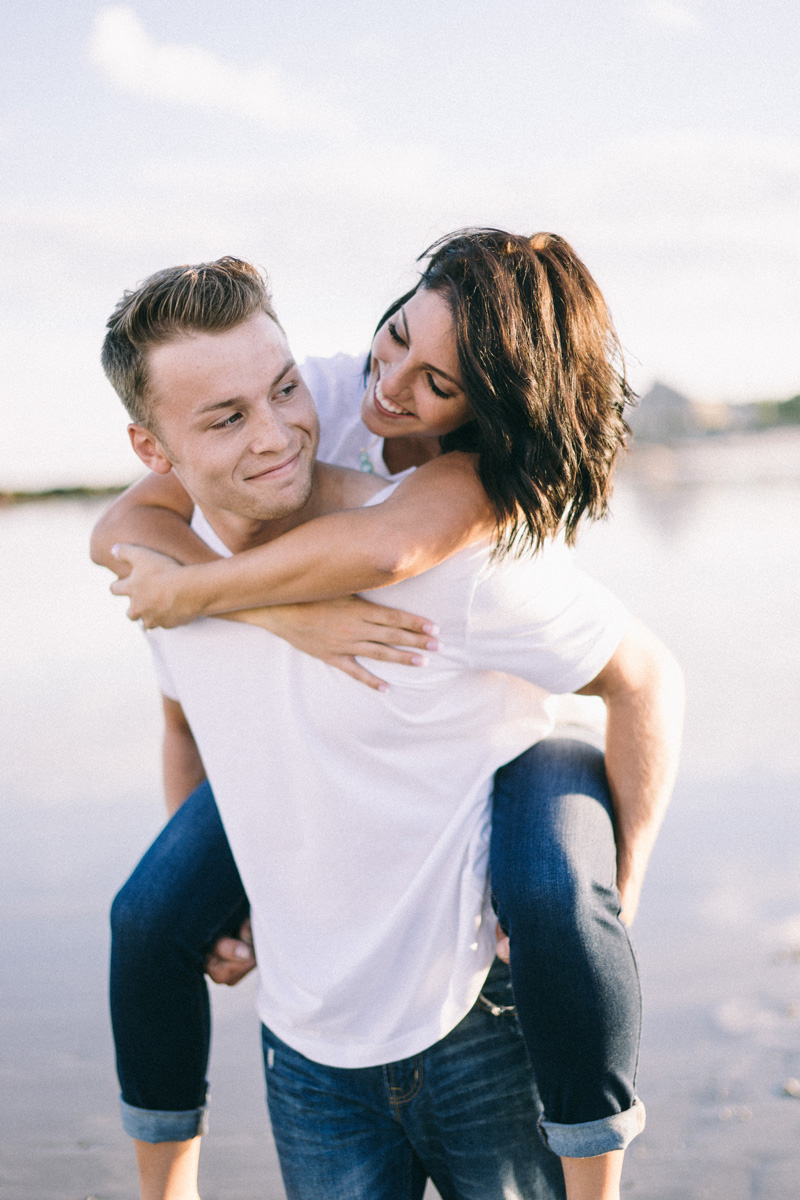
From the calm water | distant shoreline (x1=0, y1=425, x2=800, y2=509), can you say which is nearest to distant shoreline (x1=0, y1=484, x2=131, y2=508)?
distant shoreline (x1=0, y1=425, x2=800, y2=509)

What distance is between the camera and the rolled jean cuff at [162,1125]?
210 cm

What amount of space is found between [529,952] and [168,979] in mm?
792

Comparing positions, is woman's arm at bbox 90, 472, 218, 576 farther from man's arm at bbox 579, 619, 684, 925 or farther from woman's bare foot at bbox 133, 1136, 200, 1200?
woman's bare foot at bbox 133, 1136, 200, 1200

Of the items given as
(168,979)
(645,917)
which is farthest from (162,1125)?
(645,917)

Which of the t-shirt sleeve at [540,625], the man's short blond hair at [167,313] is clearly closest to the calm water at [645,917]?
the t-shirt sleeve at [540,625]

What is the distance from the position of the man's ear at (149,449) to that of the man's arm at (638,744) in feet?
3.08

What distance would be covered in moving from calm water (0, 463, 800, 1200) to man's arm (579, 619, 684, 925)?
123 centimetres

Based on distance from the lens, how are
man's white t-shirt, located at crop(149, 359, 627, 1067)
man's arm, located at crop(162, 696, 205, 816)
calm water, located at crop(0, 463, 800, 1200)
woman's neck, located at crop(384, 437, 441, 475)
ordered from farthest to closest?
calm water, located at crop(0, 463, 800, 1200) < man's arm, located at crop(162, 696, 205, 816) < woman's neck, located at crop(384, 437, 441, 475) < man's white t-shirt, located at crop(149, 359, 627, 1067)

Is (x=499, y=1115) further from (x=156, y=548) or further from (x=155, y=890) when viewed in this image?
(x=156, y=548)

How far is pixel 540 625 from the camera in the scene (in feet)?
5.66

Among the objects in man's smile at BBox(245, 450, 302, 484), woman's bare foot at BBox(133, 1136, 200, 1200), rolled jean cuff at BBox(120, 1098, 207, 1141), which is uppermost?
man's smile at BBox(245, 450, 302, 484)

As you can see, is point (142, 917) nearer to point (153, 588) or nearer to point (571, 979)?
point (153, 588)

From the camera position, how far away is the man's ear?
6.79 ft

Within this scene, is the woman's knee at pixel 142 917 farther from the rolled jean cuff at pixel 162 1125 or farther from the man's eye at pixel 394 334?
the man's eye at pixel 394 334
